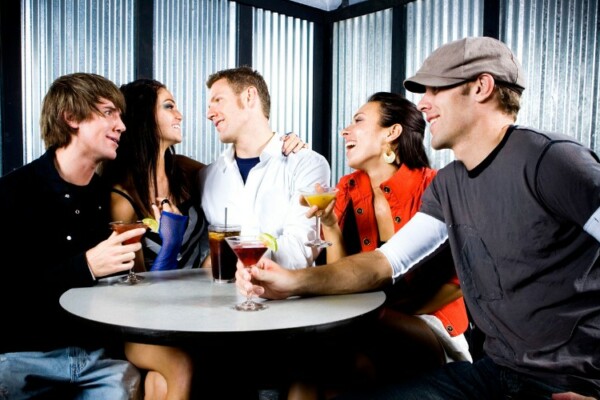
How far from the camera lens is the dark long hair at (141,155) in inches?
103

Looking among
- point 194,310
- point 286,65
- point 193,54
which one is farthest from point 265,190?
point 286,65

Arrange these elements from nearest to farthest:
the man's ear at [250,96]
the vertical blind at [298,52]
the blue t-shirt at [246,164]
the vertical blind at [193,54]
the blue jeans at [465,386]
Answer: the blue jeans at [465,386]
the blue t-shirt at [246,164]
the man's ear at [250,96]
the vertical blind at [298,52]
the vertical blind at [193,54]

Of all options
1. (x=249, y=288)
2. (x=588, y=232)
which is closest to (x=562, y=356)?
(x=588, y=232)

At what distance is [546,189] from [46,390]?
168cm

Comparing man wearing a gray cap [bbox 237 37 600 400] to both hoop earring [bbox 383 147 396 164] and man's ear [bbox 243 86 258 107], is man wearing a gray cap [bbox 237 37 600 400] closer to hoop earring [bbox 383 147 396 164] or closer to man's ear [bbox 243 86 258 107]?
hoop earring [bbox 383 147 396 164]

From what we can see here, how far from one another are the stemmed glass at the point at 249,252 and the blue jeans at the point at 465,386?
0.38 meters

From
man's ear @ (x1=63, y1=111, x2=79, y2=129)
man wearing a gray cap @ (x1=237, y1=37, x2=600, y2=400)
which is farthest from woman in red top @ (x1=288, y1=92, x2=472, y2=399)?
man's ear @ (x1=63, y1=111, x2=79, y2=129)

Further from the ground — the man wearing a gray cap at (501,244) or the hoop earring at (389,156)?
the hoop earring at (389,156)

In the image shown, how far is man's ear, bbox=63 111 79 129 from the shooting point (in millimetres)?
2236

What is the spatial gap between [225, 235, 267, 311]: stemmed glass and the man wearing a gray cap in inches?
1.4

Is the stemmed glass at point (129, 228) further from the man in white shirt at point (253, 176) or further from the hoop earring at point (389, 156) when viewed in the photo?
the hoop earring at point (389, 156)

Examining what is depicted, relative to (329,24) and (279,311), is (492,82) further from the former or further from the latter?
(329,24)

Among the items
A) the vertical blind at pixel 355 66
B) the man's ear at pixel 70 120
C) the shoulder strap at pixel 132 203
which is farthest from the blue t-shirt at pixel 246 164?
the vertical blind at pixel 355 66

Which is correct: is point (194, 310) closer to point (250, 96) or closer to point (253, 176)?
point (253, 176)
